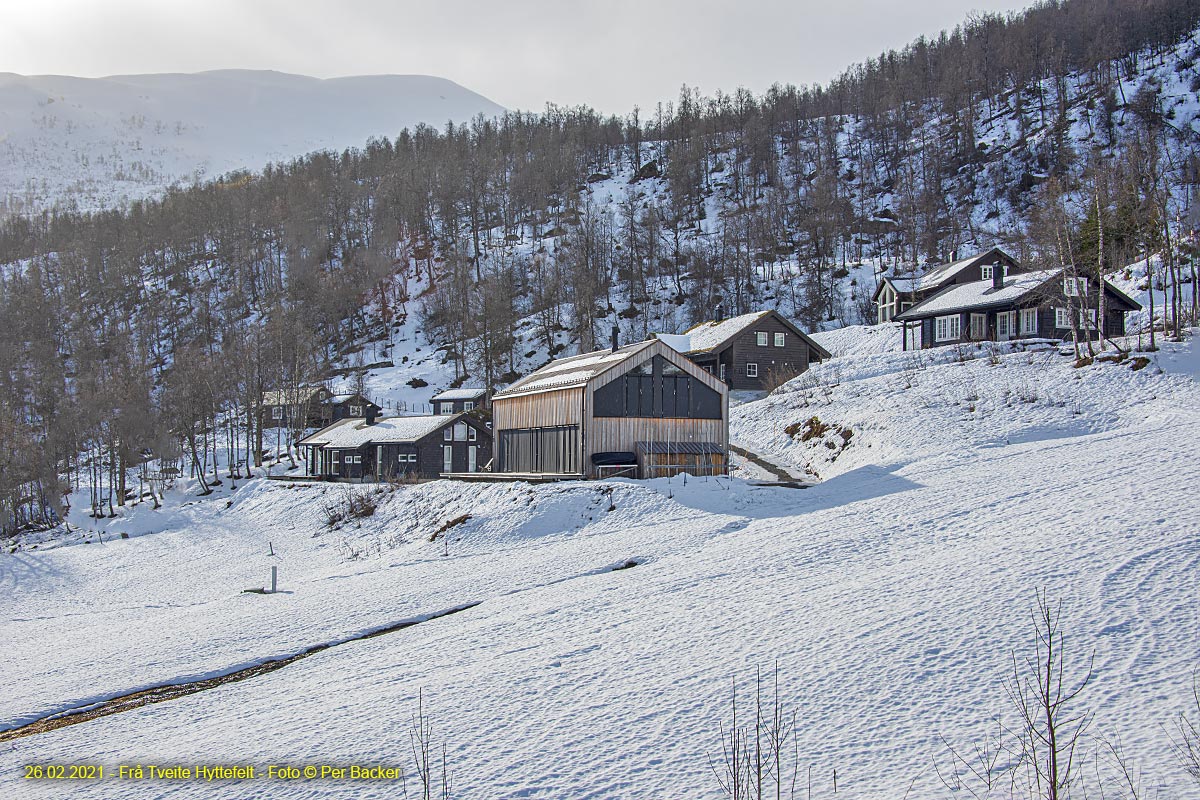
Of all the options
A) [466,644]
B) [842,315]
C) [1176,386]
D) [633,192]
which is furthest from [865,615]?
[633,192]

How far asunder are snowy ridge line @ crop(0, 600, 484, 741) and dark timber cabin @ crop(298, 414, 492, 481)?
105 ft

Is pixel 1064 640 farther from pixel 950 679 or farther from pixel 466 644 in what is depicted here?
pixel 466 644

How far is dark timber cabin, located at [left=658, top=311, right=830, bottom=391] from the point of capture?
51.8m

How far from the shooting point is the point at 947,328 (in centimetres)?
4731

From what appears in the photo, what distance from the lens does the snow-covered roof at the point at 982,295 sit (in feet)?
137

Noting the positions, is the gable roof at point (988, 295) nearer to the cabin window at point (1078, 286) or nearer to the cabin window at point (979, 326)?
the cabin window at point (979, 326)

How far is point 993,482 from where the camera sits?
61.8ft

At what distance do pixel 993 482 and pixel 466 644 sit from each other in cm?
1335

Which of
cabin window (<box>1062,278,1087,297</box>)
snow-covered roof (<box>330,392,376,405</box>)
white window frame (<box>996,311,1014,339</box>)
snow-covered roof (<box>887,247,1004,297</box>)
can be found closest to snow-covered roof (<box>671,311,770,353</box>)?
white window frame (<box>996,311,1014,339</box>)

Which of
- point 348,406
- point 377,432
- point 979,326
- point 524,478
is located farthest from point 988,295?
point 348,406

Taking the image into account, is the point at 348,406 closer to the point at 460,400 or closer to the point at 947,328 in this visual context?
the point at 460,400

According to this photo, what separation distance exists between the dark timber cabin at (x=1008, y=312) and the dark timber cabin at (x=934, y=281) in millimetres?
6337

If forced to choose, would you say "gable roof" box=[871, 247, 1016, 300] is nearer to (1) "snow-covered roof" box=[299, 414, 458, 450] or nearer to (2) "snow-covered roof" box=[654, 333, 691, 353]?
(2) "snow-covered roof" box=[654, 333, 691, 353]

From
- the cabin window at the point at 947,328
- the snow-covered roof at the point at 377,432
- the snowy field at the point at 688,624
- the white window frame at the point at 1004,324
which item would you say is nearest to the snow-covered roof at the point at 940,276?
the cabin window at the point at 947,328
